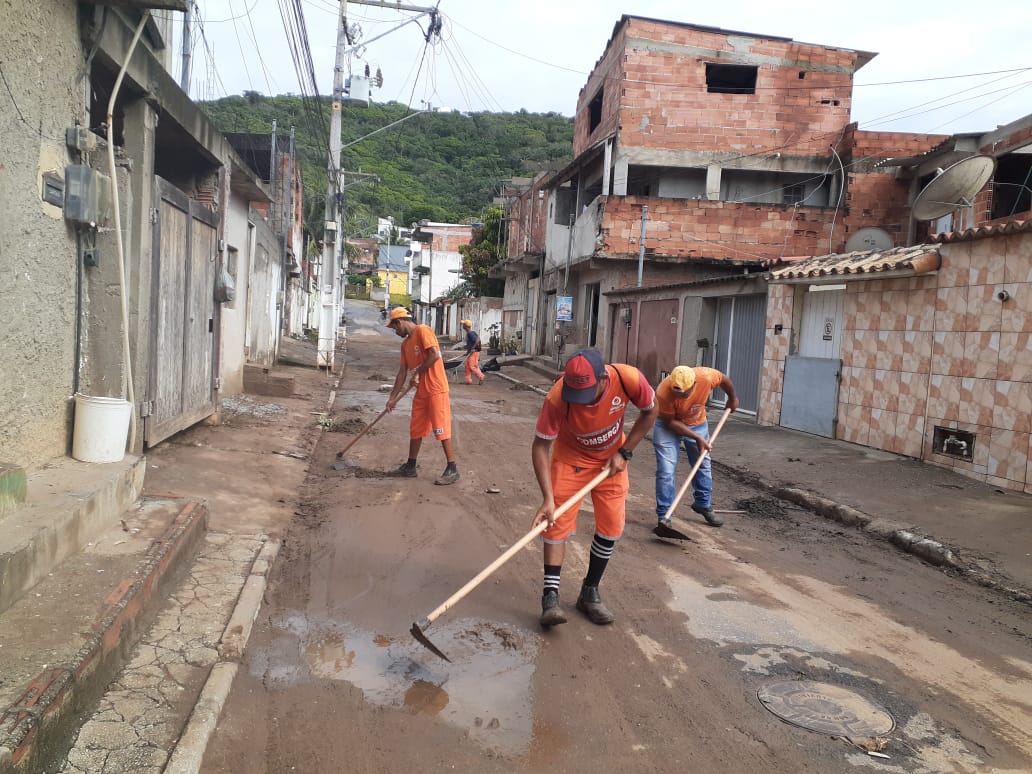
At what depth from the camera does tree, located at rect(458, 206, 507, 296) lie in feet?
122

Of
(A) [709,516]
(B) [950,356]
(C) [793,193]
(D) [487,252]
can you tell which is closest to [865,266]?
(B) [950,356]

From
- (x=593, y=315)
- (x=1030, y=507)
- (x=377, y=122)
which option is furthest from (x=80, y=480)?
(x=377, y=122)

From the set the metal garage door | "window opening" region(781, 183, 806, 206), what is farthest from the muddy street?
"window opening" region(781, 183, 806, 206)

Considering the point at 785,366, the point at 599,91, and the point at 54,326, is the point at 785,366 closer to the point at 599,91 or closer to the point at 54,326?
the point at 54,326

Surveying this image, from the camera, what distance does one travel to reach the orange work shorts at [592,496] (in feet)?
14.4

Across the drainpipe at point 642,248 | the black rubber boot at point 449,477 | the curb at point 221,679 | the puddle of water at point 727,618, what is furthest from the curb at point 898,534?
the drainpipe at point 642,248

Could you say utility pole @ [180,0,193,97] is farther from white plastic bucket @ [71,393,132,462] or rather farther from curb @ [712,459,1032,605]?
curb @ [712,459,1032,605]

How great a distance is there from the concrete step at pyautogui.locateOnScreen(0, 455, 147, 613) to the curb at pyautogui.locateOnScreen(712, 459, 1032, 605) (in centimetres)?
581

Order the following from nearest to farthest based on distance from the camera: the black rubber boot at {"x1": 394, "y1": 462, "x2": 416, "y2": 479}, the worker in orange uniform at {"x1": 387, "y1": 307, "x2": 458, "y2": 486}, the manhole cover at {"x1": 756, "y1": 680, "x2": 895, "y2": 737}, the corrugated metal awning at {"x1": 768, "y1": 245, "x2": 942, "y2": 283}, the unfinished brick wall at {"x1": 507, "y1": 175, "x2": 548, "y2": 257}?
the manhole cover at {"x1": 756, "y1": 680, "x2": 895, "y2": 737} < the worker in orange uniform at {"x1": 387, "y1": 307, "x2": 458, "y2": 486} < the black rubber boot at {"x1": 394, "y1": 462, "x2": 416, "y2": 479} < the corrugated metal awning at {"x1": 768, "y1": 245, "x2": 942, "y2": 283} < the unfinished brick wall at {"x1": 507, "y1": 175, "x2": 548, "y2": 257}

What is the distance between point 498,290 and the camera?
41094 mm

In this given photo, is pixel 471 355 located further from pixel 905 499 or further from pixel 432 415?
pixel 905 499

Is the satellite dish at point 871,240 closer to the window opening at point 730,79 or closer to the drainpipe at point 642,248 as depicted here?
the drainpipe at point 642,248

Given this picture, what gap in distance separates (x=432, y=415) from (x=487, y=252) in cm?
3185

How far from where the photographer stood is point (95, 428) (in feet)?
16.6
